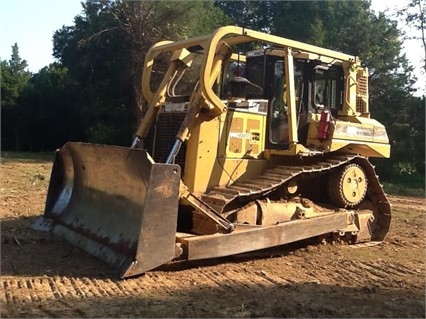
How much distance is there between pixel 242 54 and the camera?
800 centimetres

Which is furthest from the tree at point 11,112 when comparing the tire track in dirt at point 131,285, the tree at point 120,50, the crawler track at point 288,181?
the tire track in dirt at point 131,285

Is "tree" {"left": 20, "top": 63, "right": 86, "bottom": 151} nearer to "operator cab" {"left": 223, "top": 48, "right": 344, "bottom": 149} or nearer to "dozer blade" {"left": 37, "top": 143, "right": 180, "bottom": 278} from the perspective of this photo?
"dozer blade" {"left": 37, "top": 143, "right": 180, "bottom": 278}

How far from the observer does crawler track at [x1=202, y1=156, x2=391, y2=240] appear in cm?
651

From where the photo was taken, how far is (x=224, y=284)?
5.59 metres

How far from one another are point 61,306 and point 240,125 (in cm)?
339

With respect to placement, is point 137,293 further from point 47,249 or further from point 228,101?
point 228,101

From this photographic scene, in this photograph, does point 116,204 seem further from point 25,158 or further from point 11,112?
point 11,112

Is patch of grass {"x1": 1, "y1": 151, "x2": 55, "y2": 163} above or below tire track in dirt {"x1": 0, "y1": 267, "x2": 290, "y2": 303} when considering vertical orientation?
above

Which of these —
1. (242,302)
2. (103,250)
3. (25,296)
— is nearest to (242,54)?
(103,250)

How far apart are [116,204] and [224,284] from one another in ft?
5.52

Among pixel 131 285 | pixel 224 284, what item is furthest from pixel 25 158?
pixel 224 284

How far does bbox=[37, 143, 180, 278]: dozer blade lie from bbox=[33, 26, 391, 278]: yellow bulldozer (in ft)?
0.05

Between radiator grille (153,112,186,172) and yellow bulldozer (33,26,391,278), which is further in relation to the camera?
radiator grille (153,112,186,172)

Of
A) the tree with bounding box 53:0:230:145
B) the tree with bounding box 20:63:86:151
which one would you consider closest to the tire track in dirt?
the tree with bounding box 53:0:230:145
